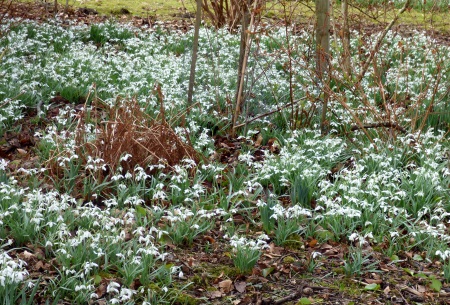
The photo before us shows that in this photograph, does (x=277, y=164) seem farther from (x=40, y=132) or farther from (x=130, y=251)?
(x=40, y=132)

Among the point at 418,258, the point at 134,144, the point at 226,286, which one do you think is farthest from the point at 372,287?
the point at 134,144

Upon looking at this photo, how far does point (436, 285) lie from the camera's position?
11.9 ft

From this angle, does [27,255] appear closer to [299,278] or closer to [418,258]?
[299,278]

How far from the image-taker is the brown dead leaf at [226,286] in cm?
351

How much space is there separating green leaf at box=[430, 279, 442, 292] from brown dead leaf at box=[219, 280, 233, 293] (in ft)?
3.87

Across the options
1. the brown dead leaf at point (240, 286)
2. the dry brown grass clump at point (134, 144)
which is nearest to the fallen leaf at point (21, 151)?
the dry brown grass clump at point (134, 144)

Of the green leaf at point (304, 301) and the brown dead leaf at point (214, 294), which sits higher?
the brown dead leaf at point (214, 294)

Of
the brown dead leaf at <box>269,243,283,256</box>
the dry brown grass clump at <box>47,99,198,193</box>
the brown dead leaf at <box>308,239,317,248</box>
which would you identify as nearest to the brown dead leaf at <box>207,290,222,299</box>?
the brown dead leaf at <box>269,243,283,256</box>

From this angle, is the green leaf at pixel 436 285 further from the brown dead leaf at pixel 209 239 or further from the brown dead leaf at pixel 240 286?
the brown dead leaf at pixel 209 239

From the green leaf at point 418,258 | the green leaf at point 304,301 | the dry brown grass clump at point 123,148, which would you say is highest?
the dry brown grass clump at point 123,148

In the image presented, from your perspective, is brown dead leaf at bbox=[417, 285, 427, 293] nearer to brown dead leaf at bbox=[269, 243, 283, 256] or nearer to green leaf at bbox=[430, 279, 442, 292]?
green leaf at bbox=[430, 279, 442, 292]

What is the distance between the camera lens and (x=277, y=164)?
4.86 m

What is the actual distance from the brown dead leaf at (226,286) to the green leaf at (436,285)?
118 cm

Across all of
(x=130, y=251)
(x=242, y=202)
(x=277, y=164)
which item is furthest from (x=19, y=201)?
(x=277, y=164)
